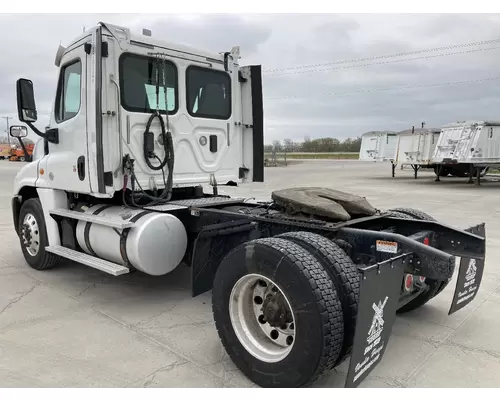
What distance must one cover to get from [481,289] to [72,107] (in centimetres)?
512

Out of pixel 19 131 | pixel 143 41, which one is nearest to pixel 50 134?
pixel 19 131

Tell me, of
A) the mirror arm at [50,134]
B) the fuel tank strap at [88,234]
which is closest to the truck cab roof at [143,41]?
the mirror arm at [50,134]

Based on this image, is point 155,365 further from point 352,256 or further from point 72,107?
point 72,107

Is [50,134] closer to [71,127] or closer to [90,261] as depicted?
[71,127]

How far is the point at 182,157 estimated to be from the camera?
5.33 m

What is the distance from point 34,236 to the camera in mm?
5898

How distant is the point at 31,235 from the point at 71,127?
1.73 m

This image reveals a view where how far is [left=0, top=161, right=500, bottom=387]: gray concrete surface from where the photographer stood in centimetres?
323

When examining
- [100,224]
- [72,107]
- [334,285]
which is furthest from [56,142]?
[334,285]

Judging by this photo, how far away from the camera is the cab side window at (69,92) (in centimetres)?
503

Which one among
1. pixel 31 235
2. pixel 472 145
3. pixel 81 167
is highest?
pixel 472 145

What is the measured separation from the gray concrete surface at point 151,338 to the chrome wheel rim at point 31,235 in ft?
0.98

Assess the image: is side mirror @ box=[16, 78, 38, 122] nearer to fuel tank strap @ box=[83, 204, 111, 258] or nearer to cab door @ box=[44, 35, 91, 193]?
cab door @ box=[44, 35, 91, 193]

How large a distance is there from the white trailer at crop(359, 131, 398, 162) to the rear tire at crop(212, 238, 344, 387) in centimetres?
2228
